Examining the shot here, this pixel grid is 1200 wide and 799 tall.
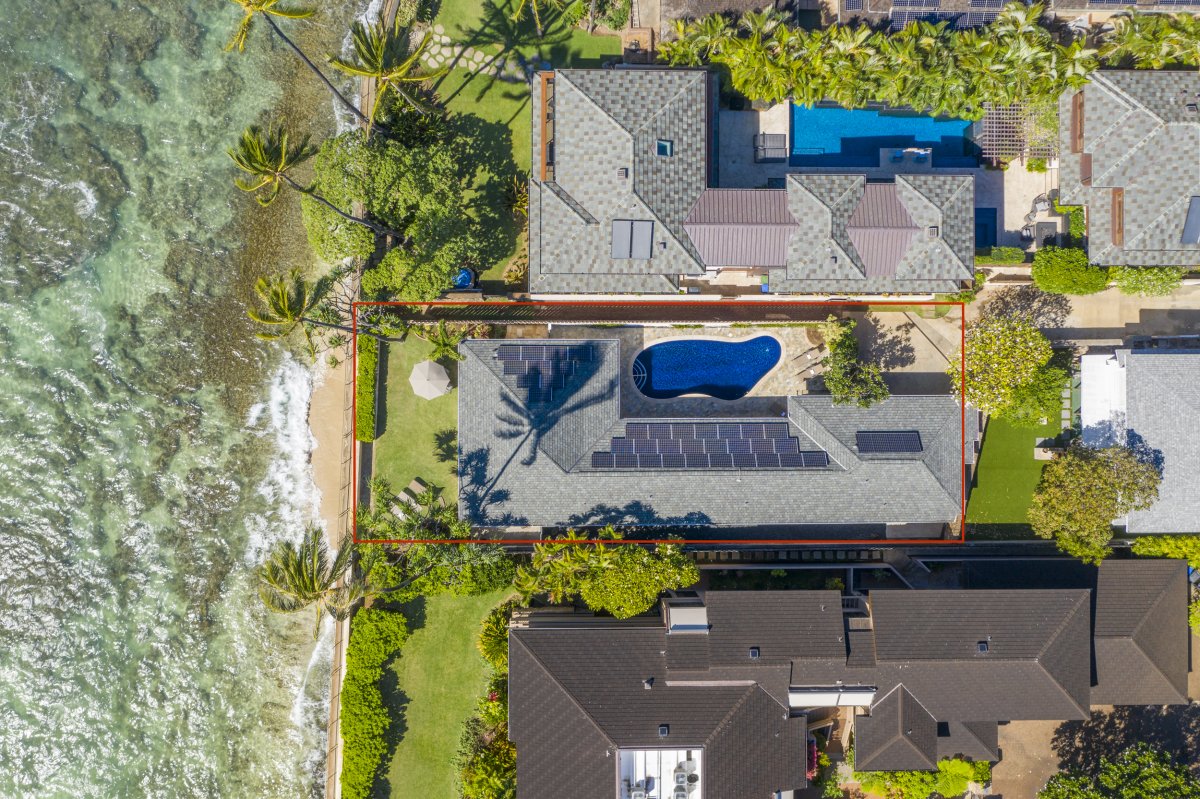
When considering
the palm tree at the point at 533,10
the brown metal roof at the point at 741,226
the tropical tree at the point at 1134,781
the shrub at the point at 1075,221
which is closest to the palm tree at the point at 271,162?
the palm tree at the point at 533,10

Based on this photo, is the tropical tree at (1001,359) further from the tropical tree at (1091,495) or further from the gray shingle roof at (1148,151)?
the gray shingle roof at (1148,151)

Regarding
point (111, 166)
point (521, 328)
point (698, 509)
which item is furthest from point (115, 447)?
point (698, 509)

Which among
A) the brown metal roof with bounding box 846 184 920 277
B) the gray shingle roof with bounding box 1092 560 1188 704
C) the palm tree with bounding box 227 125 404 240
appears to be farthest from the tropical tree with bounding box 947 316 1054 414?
the palm tree with bounding box 227 125 404 240

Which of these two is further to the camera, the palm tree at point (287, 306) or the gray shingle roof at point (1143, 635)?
the gray shingle roof at point (1143, 635)

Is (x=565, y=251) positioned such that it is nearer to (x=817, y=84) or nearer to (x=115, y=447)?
(x=817, y=84)

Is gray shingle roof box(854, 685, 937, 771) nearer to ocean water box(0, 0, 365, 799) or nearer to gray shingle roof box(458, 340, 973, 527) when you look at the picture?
gray shingle roof box(458, 340, 973, 527)
